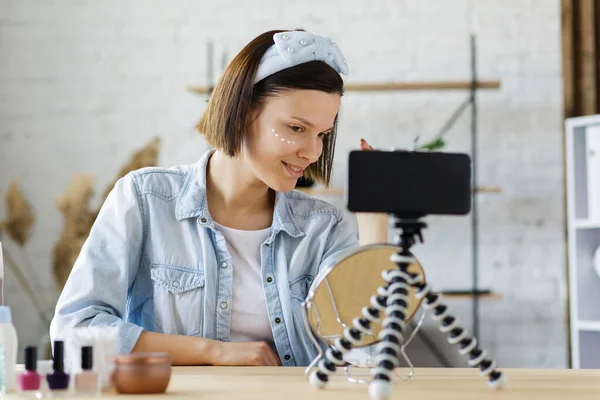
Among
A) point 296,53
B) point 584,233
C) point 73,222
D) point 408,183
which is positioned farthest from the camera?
point 73,222

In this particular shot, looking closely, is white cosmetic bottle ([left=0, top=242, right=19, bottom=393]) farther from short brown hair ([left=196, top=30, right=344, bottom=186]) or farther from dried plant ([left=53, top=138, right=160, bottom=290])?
dried plant ([left=53, top=138, right=160, bottom=290])

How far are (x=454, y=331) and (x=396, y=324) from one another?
0.31 feet

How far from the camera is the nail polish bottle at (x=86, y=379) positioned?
99cm

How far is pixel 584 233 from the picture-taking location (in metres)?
3.36

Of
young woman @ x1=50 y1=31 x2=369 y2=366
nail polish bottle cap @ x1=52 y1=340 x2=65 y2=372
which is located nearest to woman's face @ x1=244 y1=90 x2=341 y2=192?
young woman @ x1=50 y1=31 x2=369 y2=366

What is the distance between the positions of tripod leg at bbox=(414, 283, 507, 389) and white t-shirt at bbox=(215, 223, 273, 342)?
2.41 ft

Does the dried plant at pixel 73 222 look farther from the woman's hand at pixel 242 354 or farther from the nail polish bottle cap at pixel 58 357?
the nail polish bottle cap at pixel 58 357

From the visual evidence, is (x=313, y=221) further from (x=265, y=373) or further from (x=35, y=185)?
(x=35, y=185)

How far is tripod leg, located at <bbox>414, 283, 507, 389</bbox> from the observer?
1.02m

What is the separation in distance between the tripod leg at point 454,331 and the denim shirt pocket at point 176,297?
2.51 feet

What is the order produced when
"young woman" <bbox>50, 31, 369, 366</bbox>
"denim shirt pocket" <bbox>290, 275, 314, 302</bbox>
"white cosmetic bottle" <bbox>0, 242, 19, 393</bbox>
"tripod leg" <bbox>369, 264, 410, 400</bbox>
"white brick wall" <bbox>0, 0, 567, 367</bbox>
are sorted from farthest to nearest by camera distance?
"white brick wall" <bbox>0, 0, 567, 367</bbox> → "denim shirt pocket" <bbox>290, 275, 314, 302</bbox> → "young woman" <bbox>50, 31, 369, 366</bbox> → "white cosmetic bottle" <bbox>0, 242, 19, 393</bbox> → "tripod leg" <bbox>369, 264, 410, 400</bbox>

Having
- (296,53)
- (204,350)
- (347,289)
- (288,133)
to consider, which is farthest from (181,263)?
(347,289)

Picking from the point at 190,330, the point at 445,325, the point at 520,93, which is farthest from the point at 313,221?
the point at 520,93

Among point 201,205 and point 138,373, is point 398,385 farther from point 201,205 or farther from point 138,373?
point 201,205
